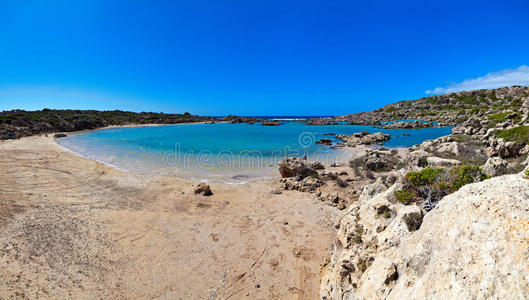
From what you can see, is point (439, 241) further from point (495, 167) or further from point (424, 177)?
point (495, 167)

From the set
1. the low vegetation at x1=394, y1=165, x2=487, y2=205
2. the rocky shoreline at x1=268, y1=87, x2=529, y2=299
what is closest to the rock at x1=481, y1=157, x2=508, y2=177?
the rocky shoreline at x1=268, y1=87, x2=529, y2=299

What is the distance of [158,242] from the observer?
6.54 m

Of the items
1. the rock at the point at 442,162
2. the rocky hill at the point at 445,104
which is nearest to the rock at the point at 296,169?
the rock at the point at 442,162

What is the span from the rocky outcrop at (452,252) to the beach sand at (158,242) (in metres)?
1.89

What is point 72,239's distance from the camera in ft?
20.7

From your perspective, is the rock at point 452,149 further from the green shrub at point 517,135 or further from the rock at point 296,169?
the rock at point 296,169

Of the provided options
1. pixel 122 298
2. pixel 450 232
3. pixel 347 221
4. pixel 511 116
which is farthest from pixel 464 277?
pixel 511 116

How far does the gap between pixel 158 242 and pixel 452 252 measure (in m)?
6.83

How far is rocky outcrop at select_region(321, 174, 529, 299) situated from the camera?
1933 millimetres

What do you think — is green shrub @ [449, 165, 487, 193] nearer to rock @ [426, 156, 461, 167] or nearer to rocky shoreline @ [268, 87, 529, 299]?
rocky shoreline @ [268, 87, 529, 299]

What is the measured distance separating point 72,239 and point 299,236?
6601 mm

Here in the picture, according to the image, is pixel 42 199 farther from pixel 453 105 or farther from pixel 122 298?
pixel 453 105

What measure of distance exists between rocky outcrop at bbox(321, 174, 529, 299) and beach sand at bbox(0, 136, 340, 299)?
6.19 feet

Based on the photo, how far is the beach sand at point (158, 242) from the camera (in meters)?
4.91
